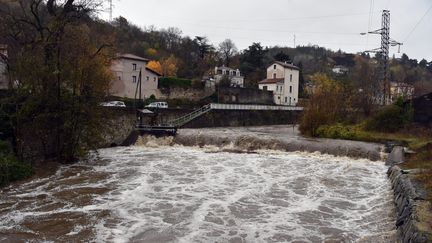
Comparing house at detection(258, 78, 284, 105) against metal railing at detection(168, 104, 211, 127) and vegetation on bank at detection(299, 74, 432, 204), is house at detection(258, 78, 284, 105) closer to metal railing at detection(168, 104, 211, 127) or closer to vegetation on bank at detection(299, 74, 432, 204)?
metal railing at detection(168, 104, 211, 127)

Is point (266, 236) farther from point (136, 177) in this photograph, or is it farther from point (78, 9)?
point (78, 9)

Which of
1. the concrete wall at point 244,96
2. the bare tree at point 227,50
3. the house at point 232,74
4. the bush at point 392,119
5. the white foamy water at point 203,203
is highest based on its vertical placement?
the bare tree at point 227,50

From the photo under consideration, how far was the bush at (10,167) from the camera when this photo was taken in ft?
47.7

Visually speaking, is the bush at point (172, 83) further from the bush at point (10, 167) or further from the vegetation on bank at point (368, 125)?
the bush at point (10, 167)

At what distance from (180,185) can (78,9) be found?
1299cm

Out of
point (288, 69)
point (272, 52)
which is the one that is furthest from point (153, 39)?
point (272, 52)

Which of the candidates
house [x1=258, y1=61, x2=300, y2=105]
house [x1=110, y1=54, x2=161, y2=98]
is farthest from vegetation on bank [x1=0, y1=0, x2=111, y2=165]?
house [x1=258, y1=61, x2=300, y2=105]

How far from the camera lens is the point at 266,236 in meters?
9.48

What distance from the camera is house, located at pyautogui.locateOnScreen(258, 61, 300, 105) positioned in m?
59.7

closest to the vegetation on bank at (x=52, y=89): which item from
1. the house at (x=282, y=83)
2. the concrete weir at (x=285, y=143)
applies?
the concrete weir at (x=285, y=143)

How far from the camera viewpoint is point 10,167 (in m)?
15.0

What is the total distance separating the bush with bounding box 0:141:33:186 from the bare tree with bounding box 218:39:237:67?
64127 mm

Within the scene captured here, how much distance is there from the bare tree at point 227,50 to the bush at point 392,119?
52.2 m

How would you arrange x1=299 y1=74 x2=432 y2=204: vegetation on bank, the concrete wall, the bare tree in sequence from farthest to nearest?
the bare tree, the concrete wall, x1=299 y1=74 x2=432 y2=204: vegetation on bank
